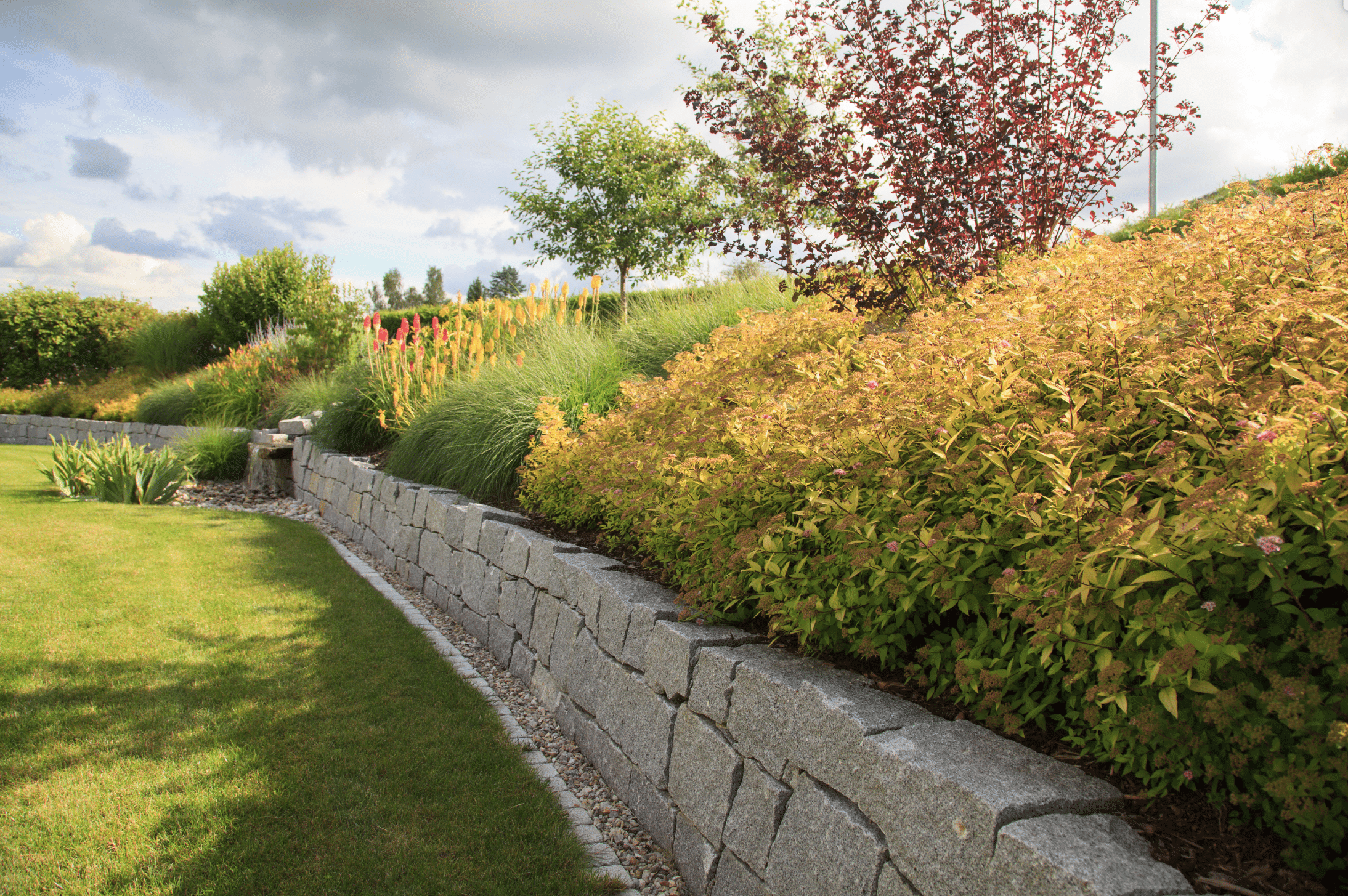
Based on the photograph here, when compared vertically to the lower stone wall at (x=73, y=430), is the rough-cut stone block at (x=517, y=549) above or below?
below

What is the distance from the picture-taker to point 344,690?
12.9 ft

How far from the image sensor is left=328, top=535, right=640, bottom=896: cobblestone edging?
2750 mm

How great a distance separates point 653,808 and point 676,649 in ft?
2.17

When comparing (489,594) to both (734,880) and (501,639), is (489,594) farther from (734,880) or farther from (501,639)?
(734,880)

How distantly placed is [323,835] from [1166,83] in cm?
663

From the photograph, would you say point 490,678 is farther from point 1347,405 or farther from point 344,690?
point 1347,405

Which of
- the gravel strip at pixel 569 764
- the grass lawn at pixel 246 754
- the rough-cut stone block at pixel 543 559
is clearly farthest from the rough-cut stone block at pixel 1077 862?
the rough-cut stone block at pixel 543 559

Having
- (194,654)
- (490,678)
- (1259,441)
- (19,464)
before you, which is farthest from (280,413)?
(1259,441)

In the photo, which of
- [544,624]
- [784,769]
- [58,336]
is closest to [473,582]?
[544,624]

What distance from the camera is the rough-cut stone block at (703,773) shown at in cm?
246

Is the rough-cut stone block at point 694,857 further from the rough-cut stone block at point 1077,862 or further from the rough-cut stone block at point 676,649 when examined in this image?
the rough-cut stone block at point 1077,862

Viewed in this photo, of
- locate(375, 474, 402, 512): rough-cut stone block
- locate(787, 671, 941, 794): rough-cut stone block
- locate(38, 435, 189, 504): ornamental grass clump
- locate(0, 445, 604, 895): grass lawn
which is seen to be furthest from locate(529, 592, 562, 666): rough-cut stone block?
locate(38, 435, 189, 504): ornamental grass clump

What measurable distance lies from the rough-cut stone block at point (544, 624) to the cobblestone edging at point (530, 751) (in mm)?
330

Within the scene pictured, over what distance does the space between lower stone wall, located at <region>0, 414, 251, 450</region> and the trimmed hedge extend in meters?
2.85
